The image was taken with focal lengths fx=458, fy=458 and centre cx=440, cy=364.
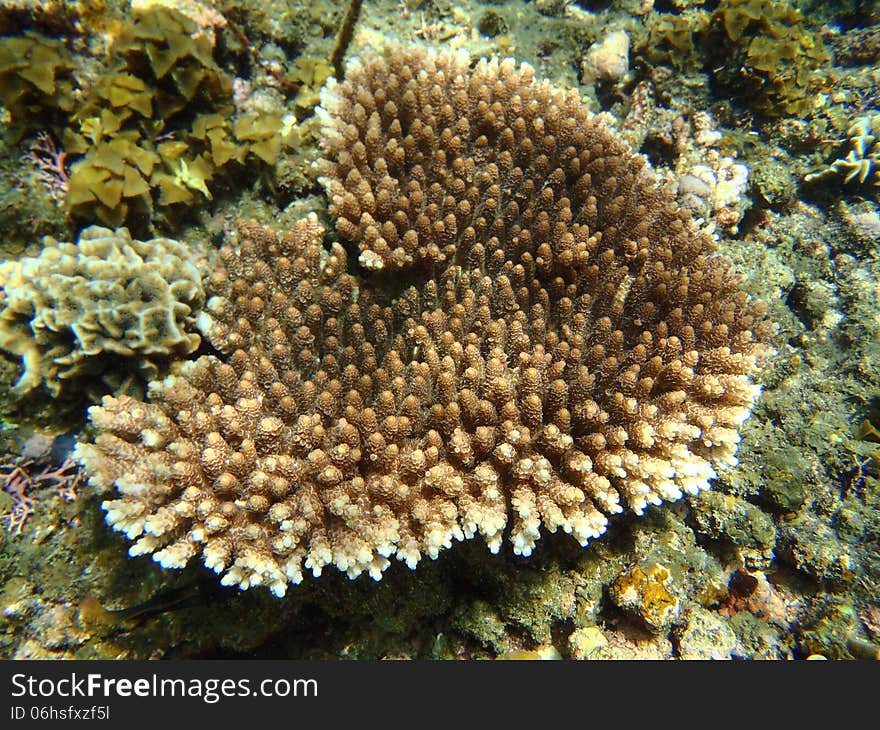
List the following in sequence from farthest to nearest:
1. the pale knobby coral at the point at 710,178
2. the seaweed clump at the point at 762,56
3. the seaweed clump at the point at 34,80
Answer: the seaweed clump at the point at 762,56 → the pale knobby coral at the point at 710,178 → the seaweed clump at the point at 34,80

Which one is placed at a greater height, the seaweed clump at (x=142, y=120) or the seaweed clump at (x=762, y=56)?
the seaweed clump at (x=762, y=56)

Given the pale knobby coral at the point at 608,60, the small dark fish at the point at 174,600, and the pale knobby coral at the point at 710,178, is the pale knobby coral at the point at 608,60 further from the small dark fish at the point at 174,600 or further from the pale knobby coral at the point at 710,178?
the small dark fish at the point at 174,600

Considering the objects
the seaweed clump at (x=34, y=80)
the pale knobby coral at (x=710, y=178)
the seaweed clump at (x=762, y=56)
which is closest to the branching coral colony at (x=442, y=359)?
the pale knobby coral at (x=710, y=178)

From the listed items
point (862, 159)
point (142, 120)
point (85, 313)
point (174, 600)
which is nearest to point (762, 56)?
point (862, 159)

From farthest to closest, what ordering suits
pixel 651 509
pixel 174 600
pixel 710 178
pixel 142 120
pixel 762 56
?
pixel 762 56
pixel 710 178
pixel 142 120
pixel 651 509
pixel 174 600

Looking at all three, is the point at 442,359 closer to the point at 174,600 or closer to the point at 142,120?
the point at 174,600

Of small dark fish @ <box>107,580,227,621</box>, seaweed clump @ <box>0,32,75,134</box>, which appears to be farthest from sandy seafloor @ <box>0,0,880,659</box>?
seaweed clump @ <box>0,32,75,134</box>

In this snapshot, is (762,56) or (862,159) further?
(762,56)

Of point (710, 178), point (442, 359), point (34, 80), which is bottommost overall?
point (442, 359)
